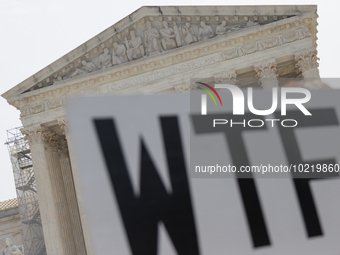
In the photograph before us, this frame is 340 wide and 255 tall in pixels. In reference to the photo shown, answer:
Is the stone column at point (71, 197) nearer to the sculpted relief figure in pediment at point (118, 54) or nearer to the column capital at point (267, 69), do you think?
the sculpted relief figure in pediment at point (118, 54)

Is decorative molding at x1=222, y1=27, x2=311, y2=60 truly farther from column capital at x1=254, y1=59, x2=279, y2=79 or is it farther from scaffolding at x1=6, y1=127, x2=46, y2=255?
scaffolding at x1=6, y1=127, x2=46, y2=255

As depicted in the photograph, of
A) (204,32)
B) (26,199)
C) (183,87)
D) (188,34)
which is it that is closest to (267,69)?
(204,32)

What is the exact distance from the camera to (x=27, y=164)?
3762 cm

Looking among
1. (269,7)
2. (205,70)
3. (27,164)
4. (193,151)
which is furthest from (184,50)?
(193,151)

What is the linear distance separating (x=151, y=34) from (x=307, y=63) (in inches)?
317

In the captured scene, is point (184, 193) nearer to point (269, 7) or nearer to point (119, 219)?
point (119, 219)

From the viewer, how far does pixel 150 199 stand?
4.08 meters

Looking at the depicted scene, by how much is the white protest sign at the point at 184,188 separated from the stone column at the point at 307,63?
67.0 feet

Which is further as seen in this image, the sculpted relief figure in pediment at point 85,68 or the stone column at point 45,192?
the sculpted relief figure in pediment at point 85,68

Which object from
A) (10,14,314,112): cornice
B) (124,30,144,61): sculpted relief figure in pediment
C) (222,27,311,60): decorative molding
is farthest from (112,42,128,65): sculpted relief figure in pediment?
(222,27,311,60): decorative molding

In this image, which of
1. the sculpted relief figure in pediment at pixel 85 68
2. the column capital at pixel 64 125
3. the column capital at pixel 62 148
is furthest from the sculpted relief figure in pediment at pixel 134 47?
the column capital at pixel 62 148

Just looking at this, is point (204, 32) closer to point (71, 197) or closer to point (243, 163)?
point (71, 197)

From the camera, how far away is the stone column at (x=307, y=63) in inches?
941

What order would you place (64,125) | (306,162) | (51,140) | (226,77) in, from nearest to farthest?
1. (306,162)
2. (226,77)
3. (64,125)
4. (51,140)
